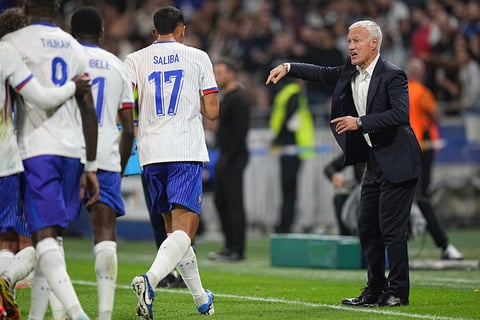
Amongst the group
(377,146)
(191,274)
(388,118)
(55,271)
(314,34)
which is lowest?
(191,274)

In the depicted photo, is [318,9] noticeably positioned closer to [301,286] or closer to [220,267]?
[220,267]

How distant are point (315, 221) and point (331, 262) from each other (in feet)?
18.0

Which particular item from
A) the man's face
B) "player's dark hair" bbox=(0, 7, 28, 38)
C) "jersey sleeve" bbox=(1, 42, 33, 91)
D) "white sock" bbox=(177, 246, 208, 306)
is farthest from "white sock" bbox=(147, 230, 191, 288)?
the man's face

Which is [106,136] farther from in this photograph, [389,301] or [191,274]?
[389,301]

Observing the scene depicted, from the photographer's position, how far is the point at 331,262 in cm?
1249

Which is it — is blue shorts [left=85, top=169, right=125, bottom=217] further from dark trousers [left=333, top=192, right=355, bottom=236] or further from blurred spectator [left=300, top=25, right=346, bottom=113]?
blurred spectator [left=300, top=25, right=346, bottom=113]

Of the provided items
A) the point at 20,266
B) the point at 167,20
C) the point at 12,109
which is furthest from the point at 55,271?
the point at 167,20

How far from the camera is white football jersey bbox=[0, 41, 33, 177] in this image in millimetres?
6270

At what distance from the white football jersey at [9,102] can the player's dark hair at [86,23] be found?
2.67 feet

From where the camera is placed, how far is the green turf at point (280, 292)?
796cm

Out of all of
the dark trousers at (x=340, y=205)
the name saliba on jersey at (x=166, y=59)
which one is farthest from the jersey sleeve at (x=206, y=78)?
the dark trousers at (x=340, y=205)

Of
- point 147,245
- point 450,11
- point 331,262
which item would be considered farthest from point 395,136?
point 450,11

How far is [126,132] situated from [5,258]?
4.58ft

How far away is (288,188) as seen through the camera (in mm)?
16844
